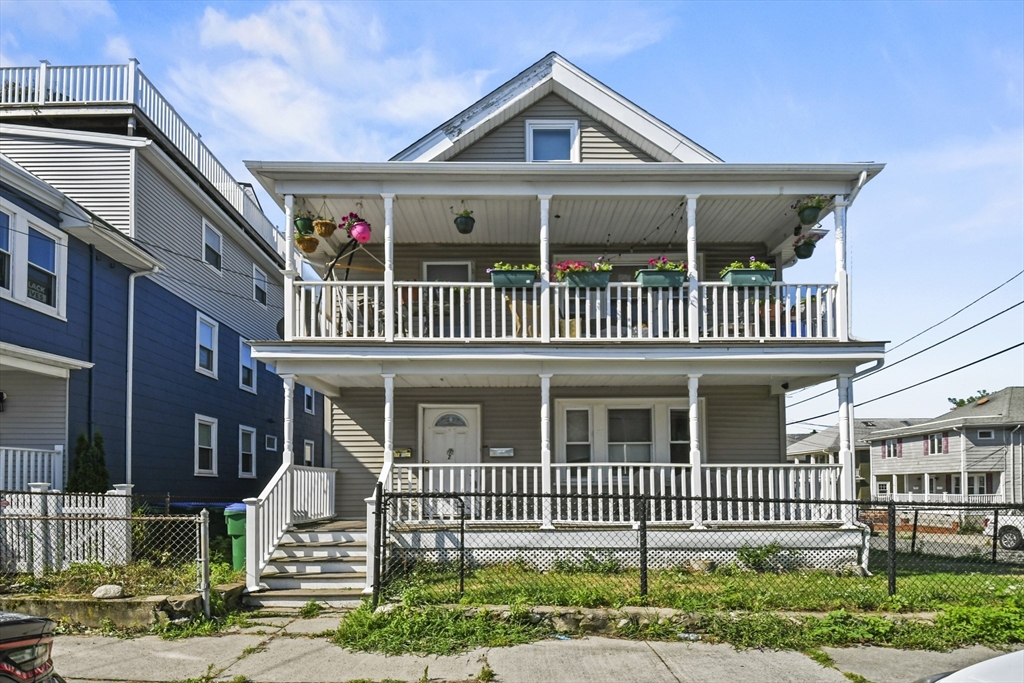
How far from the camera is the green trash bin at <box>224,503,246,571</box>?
10.7m

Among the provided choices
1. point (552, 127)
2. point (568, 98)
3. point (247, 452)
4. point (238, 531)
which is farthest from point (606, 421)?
point (247, 452)

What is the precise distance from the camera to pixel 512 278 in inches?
468

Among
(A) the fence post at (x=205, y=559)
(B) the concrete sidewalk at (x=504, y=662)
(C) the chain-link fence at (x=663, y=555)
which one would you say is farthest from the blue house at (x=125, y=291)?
(B) the concrete sidewalk at (x=504, y=662)

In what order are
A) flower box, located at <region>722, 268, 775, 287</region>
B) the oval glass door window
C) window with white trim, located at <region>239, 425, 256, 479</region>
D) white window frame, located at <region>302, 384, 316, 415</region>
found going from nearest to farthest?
flower box, located at <region>722, 268, 775, 287</region>
the oval glass door window
window with white trim, located at <region>239, 425, 256, 479</region>
white window frame, located at <region>302, 384, 316, 415</region>

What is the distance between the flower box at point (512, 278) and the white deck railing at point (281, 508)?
3.93m

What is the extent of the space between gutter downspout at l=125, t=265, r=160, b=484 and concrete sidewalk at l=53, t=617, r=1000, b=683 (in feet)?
23.5

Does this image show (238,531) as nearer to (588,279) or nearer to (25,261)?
(25,261)

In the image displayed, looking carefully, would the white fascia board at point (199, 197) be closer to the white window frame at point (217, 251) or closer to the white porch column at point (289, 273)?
the white window frame at point (217, 251)

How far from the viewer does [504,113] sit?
46.5ft

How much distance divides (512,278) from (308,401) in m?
16.5

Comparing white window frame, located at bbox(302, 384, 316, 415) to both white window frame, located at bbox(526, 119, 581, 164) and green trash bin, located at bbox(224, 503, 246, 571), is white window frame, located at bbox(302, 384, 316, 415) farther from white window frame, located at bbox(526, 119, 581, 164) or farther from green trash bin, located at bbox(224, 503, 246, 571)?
green trash bin, located at bbox(224, 503, 246, 571)

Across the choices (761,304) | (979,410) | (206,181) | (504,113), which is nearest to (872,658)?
(761,304)

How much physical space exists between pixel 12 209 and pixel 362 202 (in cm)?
524

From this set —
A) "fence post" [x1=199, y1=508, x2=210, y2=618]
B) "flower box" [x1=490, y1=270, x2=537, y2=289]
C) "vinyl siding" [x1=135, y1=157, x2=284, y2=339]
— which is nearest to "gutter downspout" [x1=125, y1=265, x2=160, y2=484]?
"vinyl siding" [x1=135, y1=157, x2=284, y2=339]
